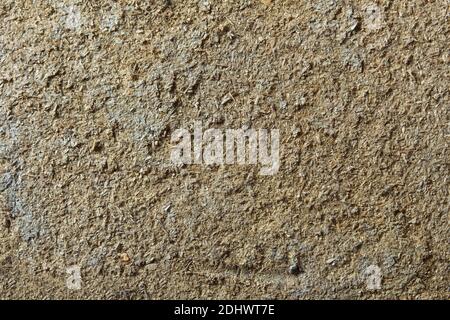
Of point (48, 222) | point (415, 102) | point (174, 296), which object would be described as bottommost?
point (174, 296)

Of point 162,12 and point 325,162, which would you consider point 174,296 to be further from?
point 162,12

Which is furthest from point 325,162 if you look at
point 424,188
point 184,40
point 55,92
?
point 55,92

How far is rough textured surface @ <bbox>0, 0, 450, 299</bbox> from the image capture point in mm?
978

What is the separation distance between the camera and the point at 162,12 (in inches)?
39.5

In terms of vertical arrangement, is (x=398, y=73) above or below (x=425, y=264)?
above

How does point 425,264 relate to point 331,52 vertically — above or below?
below

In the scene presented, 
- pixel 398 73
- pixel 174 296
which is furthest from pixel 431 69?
pixel 174 296

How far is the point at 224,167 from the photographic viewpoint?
3.27ft

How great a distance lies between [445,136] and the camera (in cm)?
97

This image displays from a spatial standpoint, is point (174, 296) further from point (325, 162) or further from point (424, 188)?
point (424, 188)

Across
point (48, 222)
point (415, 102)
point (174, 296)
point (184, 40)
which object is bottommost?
point (174, 296)

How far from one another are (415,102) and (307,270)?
30cm

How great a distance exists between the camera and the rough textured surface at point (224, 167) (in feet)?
3.21

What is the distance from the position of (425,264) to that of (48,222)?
0.58 metres
